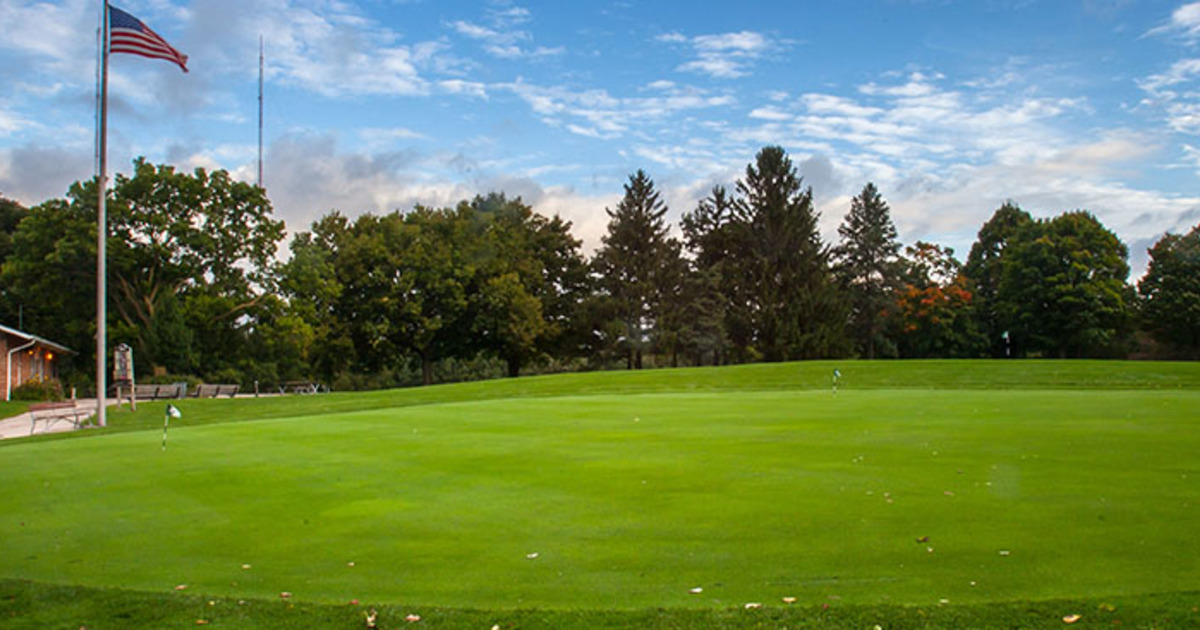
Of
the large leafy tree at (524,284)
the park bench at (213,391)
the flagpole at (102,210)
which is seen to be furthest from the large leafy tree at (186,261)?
the flagpole at (102,210)

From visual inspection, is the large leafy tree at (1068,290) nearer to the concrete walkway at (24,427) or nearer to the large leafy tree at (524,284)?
the large leafy tree at (524,284)

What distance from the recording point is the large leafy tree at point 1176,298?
6462cm

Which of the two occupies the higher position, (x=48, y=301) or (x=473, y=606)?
(x=48, y=301)

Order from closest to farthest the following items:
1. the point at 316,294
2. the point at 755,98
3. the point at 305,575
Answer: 1. the point at 305,575
2. the point at 755,98
3. the point at 316,294

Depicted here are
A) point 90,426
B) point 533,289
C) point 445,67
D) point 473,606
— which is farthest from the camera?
point 533,289

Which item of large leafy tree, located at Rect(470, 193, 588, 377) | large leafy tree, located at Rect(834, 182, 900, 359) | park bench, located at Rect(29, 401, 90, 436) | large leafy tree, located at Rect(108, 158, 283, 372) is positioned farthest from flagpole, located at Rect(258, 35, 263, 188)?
large leafy tree, located at Rect(834, 182, 900, 359)

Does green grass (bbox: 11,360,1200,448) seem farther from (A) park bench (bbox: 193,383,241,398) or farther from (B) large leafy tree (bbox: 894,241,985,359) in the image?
(B) large leafy tree (bbox: 894,241,985,359)

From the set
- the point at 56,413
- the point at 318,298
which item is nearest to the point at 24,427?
the point at 56,413

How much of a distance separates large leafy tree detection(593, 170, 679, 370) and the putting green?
50956 millimetres

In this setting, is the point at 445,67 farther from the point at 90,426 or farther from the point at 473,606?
the point at 473,606

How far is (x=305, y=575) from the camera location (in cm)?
612

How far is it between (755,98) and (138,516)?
32.9 meters

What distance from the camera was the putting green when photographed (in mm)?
5742

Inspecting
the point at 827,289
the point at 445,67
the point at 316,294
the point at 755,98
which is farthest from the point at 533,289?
the point at 445,67
